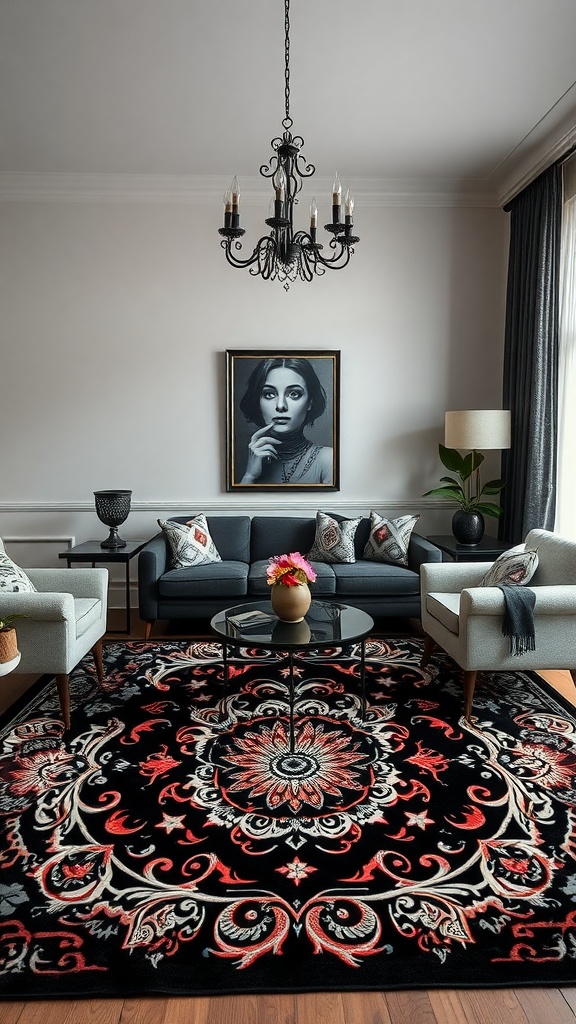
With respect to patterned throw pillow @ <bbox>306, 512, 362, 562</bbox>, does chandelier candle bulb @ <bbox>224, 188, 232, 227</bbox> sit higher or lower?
higher

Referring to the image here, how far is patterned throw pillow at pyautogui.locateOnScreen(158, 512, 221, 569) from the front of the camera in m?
4.90

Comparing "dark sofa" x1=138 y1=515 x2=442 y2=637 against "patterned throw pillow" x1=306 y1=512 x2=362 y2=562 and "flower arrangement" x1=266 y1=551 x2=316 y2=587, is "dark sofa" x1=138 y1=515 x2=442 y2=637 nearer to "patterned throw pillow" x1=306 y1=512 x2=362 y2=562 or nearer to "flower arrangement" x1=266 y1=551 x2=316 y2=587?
"patterned throw pillow" x1=306 y1=512 x2=362 y2=562

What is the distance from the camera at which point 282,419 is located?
18.1 ft

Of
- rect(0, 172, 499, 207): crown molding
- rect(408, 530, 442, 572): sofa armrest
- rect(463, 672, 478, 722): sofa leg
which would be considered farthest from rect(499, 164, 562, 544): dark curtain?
rect(463, 672, 478, 722): sofa leg

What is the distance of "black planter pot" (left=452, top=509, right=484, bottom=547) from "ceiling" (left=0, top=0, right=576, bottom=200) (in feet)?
8.15

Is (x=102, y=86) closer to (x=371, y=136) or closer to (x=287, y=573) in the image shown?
(x=371, y=136)

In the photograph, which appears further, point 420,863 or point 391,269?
point 391,269

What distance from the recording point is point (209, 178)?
207 inches

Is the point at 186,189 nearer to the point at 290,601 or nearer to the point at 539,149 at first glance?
the point at 539,149

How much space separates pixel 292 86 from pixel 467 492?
3.20 meters

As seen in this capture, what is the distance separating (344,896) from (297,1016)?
0.43m

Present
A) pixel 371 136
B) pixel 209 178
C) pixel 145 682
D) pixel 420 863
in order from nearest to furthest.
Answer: pixel 420 863, pixel 145 682, pixel 371 136, pixel 209 178

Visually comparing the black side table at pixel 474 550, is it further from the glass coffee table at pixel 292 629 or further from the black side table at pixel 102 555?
the black side table at pixel 102 555

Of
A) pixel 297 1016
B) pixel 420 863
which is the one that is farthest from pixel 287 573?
pixel 297 1016
